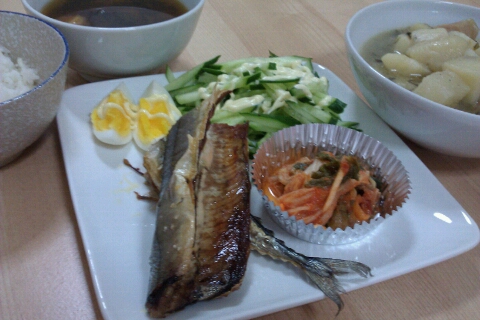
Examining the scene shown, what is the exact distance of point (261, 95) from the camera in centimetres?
168

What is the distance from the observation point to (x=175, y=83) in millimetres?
1681

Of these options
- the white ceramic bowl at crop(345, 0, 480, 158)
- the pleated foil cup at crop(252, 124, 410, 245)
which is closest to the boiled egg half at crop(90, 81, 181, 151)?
the pleated foil cup at crop(252, 124, 410, 245)

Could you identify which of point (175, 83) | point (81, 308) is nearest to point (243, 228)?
point (81, 308)

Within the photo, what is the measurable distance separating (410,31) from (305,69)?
49cm

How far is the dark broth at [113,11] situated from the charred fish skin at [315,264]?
106 centimetres

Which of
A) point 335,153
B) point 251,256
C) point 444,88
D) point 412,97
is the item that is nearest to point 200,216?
point 251,256

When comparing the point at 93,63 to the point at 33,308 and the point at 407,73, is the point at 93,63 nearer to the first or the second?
the point at 33,308

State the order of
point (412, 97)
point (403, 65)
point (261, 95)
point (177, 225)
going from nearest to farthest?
point (177, 225) → point (412, 97) → point (403, 65) → point (261, 95)

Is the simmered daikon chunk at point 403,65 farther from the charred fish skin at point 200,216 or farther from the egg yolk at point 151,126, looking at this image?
the egg yolk at point 151,126

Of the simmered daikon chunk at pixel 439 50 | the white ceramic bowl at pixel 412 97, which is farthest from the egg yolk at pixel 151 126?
the simmered daikon chunk at pixel 439 50

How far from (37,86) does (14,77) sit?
297 mm

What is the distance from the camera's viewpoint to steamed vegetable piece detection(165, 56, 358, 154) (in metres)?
1.59

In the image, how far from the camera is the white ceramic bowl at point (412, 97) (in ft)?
4.26

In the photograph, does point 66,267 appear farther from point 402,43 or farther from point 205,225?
point 402,43
